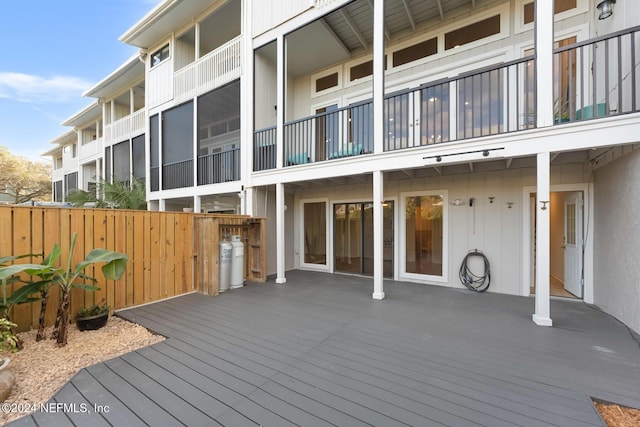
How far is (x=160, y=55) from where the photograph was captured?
9.70 meters

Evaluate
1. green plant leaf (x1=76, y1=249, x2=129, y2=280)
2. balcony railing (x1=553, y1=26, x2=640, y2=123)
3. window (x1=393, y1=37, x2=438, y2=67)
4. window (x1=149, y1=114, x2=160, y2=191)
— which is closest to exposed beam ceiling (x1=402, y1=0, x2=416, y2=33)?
window (x1=393, y1=37, x2=438, y2=67)

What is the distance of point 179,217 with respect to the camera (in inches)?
211

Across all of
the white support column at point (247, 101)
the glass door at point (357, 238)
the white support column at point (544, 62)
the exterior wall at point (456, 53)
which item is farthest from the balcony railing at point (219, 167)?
the white support column at point (544, 62)

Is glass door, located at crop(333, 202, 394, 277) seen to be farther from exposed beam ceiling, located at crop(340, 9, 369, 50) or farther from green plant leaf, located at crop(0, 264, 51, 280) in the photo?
green plant leaf, located at crop(0, 264, 51, 280)

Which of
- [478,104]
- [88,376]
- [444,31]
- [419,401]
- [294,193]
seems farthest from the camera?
[294,193]

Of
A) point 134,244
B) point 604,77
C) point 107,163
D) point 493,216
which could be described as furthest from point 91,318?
point 107,163

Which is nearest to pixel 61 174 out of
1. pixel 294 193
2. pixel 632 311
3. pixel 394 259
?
pixel 294 193

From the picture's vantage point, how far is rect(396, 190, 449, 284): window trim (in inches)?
237

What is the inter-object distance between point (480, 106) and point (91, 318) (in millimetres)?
6862

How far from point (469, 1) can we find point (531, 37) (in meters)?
1.58

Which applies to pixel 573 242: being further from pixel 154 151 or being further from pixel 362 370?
pixel 154 151

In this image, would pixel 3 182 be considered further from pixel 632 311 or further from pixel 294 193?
pixel 632 311

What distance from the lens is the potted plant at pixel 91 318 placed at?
139 inches

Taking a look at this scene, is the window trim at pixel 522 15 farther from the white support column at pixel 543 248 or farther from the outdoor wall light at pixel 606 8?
the white support column at pixel 543 248
